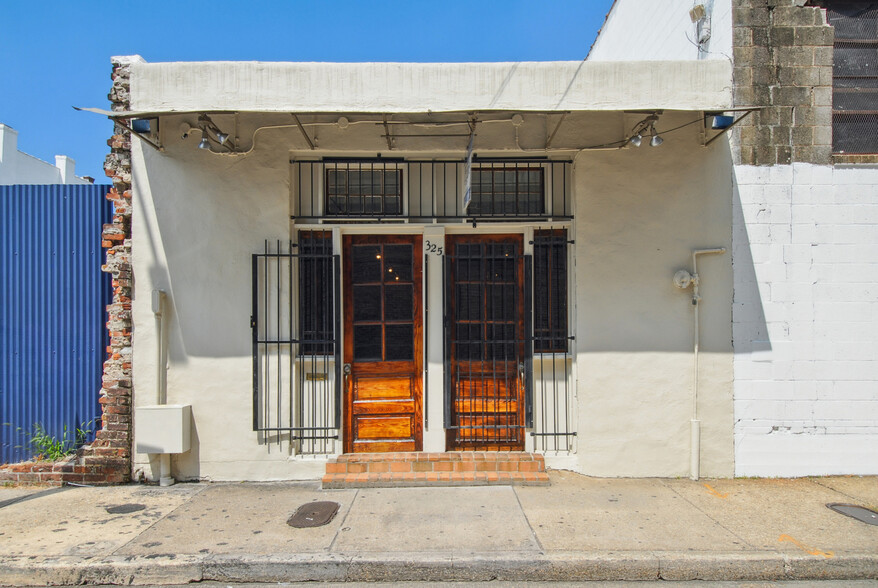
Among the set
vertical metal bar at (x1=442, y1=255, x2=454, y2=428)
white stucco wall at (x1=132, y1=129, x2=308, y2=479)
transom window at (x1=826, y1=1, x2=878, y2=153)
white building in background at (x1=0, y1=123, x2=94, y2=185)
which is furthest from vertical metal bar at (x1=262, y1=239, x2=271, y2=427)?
white building in background at (x1=0, y1=123, x2=94, y2=185)

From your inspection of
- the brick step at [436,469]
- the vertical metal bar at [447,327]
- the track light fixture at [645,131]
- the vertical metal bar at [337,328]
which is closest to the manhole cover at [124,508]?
the brick step at [436,469]

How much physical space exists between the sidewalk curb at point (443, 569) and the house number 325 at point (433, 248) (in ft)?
10.2

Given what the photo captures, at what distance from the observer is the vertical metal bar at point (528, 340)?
5.75 metres

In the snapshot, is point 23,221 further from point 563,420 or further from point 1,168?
point 1,168

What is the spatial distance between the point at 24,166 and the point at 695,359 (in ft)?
48.7

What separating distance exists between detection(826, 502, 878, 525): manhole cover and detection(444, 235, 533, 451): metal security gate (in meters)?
3.00

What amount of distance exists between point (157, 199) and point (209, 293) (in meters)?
1.17

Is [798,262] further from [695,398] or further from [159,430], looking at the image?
[159,430]

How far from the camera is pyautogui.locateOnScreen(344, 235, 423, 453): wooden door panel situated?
19.2 feet

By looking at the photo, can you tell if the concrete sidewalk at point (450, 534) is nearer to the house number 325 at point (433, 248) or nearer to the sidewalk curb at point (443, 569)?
the sidewalk curb at point (443, 569)

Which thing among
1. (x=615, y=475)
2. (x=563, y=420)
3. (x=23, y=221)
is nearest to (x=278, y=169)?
(x=23, y=221)

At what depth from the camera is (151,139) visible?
18.1ft

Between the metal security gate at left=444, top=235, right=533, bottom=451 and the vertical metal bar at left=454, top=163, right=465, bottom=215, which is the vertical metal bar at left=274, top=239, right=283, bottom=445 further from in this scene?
the vertical metal bar at left=454, top=163, right=465, bottom=215

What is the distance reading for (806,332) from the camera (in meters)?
5.62
